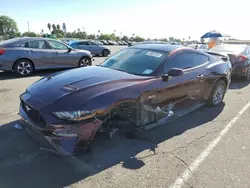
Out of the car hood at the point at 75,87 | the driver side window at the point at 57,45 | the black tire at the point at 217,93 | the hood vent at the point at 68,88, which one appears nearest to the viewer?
the car hood at the point at 75,87

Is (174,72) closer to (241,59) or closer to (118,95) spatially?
(118,95)

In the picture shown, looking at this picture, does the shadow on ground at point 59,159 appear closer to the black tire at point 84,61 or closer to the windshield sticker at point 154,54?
the windshield sticker at point 154,54

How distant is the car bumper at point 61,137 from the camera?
303cm

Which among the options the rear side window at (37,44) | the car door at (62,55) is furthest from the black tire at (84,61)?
the rear side window at (37,44)

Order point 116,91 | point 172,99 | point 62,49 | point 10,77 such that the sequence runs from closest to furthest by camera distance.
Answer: point 116,91
point 172,99
point 10,77
point 62,49

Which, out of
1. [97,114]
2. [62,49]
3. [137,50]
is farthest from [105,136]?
[62,49]

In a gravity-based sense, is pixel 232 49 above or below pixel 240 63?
above

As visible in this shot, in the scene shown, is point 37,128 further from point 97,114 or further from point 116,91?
point 116,91

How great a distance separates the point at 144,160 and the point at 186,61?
2.39 m

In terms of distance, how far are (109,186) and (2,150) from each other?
5.71ft

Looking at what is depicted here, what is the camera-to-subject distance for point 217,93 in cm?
585

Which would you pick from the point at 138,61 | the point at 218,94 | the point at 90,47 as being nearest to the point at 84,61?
the point at 218,94

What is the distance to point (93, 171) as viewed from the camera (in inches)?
122

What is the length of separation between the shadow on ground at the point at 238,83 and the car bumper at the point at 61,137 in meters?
6.65
